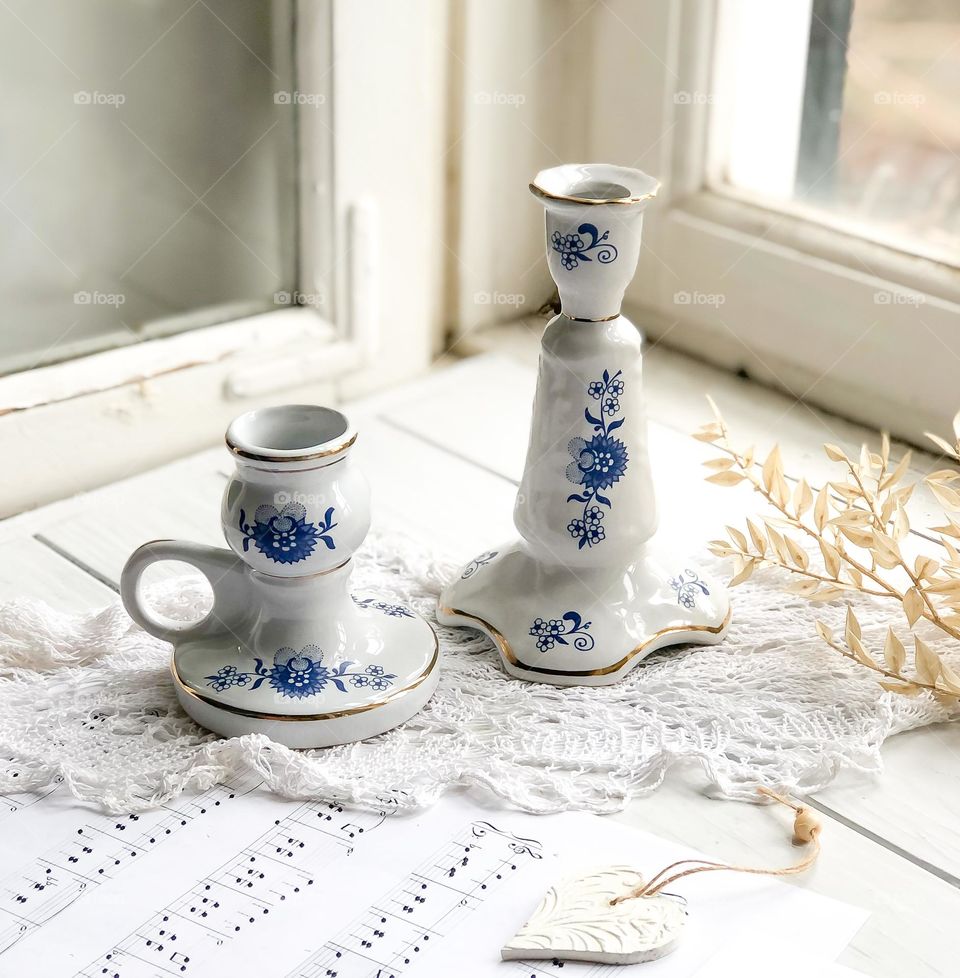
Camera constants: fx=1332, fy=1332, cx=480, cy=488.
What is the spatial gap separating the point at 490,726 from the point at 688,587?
0.15 m

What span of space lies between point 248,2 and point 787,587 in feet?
1.99

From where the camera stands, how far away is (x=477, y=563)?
830mm

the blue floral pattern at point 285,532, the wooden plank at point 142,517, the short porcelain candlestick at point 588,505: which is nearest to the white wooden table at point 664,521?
the wooden plank at point 142,517

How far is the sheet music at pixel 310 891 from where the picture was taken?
0.58m

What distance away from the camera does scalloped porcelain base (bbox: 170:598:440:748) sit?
2.31 feet

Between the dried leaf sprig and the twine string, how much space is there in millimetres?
111

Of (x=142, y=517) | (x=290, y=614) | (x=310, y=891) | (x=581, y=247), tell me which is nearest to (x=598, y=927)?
(x=310, y=891)

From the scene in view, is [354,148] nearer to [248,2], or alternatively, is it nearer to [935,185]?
[248,2]

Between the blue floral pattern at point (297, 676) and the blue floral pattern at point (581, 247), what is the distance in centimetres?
25

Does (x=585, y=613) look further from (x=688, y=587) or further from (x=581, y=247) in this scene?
(x=581, y=247)

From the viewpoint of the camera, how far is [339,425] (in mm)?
715

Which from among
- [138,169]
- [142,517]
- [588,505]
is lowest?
[142,517]

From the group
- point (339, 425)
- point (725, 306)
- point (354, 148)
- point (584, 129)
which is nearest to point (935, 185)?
point (725, 306)

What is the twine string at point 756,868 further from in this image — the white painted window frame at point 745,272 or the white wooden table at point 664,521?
the white painted window frame at point 745,272
